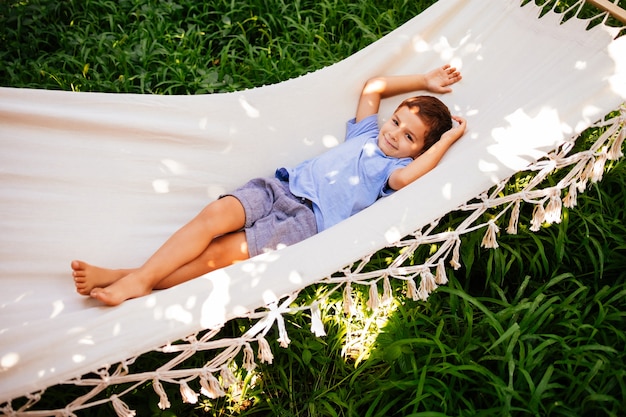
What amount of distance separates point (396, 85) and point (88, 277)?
4.83 ft

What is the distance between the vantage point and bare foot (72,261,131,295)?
1.64m

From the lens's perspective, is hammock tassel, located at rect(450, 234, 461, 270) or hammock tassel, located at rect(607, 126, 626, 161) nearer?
hammock tassel, located at rect(450, 234, 461, 270)

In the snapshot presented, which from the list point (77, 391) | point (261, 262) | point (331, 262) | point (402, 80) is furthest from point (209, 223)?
point (402, 80)

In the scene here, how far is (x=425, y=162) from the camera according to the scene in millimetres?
1984

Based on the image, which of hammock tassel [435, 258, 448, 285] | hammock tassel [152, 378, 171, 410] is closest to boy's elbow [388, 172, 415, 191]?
hammock tassel [435, 258, 448, 285]

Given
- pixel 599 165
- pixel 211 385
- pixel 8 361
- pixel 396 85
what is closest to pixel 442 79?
pixel 396 85

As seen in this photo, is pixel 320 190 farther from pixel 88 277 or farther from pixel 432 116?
pixel 88 277

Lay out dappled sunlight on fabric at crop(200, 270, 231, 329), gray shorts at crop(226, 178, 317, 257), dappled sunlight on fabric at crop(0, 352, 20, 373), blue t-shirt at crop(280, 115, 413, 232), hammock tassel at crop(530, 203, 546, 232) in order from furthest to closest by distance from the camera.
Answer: blue t-shirt at crop(280, 115, 413, 232) → gray shorts at crop(226, 178, 317, 257) → hammock tassel at crop(530, 203, 546, 232) → dappled sunlight on fabric at crop(200, 270, 231, 329) → dappled sunlight on fabric at crop(0, 352, 20, 373)

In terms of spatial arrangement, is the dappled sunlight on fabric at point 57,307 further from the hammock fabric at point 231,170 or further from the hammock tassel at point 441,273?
the hammock tassel at point 441,273

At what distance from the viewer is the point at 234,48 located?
10.9 feet

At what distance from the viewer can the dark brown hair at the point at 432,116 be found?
2119 mm

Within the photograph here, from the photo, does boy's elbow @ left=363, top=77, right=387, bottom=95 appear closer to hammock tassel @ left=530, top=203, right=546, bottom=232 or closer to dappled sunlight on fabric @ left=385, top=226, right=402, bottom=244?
hammock tassel @ left=530, top=203, right=546, bottom=232

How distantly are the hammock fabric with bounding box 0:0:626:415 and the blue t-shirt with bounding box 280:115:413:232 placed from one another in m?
0.20

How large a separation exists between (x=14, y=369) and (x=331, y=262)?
0.81 meters
